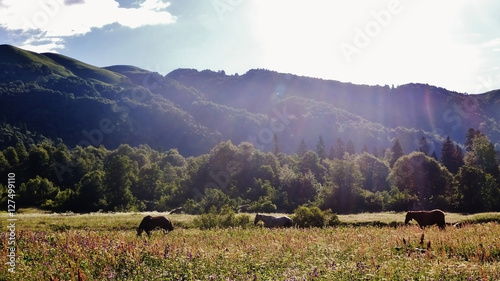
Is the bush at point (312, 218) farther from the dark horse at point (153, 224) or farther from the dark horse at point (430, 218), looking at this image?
the dark horse at point (153, 224)

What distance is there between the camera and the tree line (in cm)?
6141

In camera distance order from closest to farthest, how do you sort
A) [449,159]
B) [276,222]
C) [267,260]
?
1. [267,260]
2. [276,222]
3. [449,159]

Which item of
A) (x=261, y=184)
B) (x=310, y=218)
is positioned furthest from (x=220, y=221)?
(x=261, y=184)

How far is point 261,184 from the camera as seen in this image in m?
76.4

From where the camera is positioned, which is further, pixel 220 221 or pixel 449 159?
pixel 449 159

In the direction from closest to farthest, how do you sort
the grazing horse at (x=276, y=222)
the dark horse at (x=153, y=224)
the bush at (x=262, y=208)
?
the dark horse at (x=153, y=224) → the grazing horse at (x=276, y=222) → the bush at (x=262, y=208)

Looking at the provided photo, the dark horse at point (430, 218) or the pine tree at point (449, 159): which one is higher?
the pine tree at point (449, 159)

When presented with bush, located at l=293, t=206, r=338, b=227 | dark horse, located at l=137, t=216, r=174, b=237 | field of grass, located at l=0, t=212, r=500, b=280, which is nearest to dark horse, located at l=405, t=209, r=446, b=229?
bush, located at l=293, t=206, r=338, b=227

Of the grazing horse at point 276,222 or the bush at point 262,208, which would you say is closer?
the grazing horse at point 276,222

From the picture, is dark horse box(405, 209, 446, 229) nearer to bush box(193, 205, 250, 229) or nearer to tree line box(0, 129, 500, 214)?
bush box(193, 205, 250, 229)

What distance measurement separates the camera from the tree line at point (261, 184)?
6141 cm

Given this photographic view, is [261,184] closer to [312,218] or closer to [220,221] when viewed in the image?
[312,218]

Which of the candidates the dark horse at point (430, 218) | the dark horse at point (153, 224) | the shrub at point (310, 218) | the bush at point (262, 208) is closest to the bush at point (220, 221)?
the shrub at point (310, 218)

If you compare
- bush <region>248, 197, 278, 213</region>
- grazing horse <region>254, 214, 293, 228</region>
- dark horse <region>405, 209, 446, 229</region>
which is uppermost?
dark horse <region>405, 209, 446, 229</region>
